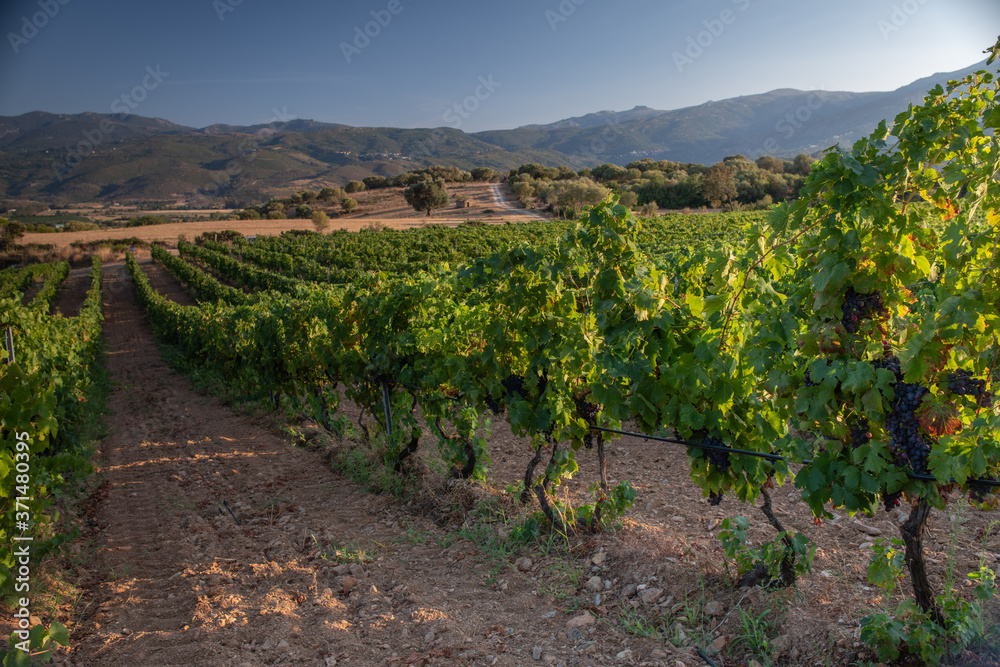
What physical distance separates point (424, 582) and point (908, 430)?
2.96 metres

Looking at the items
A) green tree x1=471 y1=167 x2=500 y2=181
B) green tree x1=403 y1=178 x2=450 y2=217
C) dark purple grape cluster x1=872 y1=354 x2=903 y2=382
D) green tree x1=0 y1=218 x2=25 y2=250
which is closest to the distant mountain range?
green tree x1=471 y1=167 x2=500 y2=181

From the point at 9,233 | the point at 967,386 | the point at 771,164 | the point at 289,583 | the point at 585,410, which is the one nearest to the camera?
the point at 967,386

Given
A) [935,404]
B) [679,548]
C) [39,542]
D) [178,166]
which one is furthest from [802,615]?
[178,166]

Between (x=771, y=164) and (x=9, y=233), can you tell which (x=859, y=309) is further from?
(x=771, y=164)

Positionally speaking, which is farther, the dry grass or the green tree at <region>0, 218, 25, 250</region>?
the dry grass

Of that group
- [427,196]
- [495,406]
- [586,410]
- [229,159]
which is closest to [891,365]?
[586,410]

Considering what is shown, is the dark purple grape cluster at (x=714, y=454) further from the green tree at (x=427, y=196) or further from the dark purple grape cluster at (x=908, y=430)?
the green tree at (x=427, y=196)

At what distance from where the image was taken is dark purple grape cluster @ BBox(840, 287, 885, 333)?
2299 millimetres

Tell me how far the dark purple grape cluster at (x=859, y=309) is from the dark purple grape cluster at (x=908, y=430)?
0.30m

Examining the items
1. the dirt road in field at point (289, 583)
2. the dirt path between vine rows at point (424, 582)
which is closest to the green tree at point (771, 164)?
the dirt path between vine rows at point (424, 582)

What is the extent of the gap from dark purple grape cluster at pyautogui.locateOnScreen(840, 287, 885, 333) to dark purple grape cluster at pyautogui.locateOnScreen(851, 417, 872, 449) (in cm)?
41

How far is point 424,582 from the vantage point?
361 cm

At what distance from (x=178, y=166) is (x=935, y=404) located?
7898 inches

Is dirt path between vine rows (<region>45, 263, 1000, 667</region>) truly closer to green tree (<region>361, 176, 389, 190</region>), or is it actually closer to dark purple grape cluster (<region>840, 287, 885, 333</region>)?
dark purple grape cluster (<region>840, 287, 885, 333</region>)
